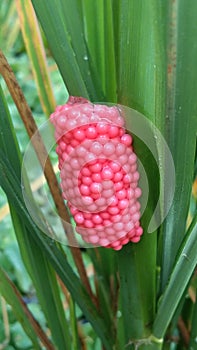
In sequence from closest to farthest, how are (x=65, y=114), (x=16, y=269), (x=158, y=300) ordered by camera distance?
(x=65, y=114), (x=158, y=300), (x=16, y=269)

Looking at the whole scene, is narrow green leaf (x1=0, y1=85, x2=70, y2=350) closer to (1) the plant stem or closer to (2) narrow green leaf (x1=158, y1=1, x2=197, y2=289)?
(1) the plant stem

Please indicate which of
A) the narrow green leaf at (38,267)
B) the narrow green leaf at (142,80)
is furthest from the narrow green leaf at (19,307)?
the narrow green leaf at (142,80)

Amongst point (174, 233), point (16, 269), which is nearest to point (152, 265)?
point (174, 233)

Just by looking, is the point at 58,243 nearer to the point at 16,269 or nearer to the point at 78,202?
the point at 78,202

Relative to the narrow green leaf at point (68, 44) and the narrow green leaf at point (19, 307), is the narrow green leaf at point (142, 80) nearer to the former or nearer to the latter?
the narrow green leaf at point (68, 44)

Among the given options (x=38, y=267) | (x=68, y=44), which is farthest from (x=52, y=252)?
(x=68, y=44)

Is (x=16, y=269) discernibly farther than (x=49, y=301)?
Yes

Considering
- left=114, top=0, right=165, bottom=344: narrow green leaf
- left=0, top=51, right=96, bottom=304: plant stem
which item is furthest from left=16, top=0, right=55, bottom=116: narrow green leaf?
left=114, top=0, right=165, bottom=344: narrow green leaf
